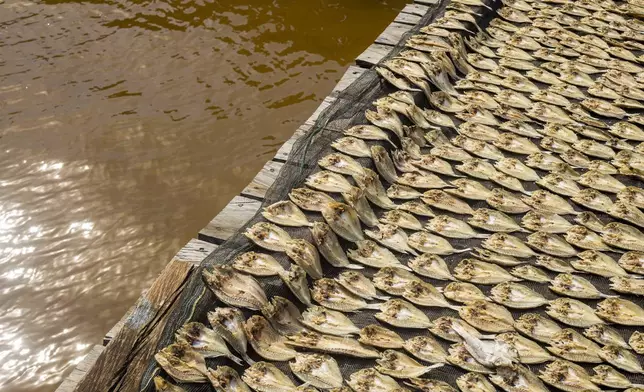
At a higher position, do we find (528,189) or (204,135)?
(528,189)

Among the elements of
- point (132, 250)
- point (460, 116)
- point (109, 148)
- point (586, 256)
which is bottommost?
point (132, 250)

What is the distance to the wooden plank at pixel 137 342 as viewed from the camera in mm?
Answer: 2449

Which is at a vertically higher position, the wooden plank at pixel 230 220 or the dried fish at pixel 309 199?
the dried fish at pixel 309 199

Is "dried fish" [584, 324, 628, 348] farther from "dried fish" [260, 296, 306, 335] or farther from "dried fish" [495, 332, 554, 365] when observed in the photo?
"dried fish" [260, 296, 306, 335]

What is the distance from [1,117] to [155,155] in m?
1.76

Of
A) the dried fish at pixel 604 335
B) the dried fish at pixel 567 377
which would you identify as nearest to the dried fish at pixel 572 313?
the dried fish at pixel 604 335

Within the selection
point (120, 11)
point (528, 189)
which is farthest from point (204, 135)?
point (528, 189)

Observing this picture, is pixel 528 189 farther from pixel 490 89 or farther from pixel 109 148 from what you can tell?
pixel 109 148

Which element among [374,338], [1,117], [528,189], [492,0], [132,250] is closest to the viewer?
[374,338]

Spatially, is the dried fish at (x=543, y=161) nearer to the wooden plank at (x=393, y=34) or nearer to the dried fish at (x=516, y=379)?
the dried fish at (x=516, y=379)

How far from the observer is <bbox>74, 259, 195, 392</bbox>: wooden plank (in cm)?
245

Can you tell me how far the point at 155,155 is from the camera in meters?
5.90

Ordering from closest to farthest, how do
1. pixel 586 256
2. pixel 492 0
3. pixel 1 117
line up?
pixel 586 256, pixel 492 0, pixel 1 117

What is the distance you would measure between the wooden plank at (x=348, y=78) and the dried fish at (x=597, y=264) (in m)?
2.22
